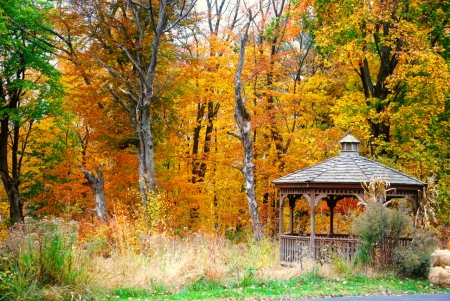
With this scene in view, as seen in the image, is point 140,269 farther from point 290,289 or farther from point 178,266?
point 290,289

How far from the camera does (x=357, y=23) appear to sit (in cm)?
1892

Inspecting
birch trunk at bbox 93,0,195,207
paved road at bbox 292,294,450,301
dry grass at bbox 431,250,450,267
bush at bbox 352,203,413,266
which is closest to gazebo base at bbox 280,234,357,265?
bush at bbox 352,203,413,266

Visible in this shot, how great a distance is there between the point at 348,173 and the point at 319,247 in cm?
219

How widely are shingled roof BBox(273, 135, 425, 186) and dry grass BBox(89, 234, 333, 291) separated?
2.47 meters

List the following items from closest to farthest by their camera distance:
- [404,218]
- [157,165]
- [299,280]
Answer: [299,280] → [404,218] → [157,165]

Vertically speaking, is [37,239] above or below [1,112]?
below

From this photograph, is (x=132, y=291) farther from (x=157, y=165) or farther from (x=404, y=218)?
(x=157, y=165)

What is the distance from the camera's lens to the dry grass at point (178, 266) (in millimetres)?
10148

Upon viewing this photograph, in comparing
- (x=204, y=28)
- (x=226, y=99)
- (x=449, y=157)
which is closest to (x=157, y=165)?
(x=226, y=99)

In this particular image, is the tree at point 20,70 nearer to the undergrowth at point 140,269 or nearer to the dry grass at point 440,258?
the undergrowth at point 140,269

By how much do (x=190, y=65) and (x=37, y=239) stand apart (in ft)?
42.7

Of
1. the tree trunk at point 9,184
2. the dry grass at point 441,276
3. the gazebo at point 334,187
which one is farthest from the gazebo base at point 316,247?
the tree trunk at point 9,184

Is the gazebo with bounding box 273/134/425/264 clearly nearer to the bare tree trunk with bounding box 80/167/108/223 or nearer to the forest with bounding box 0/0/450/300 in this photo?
the forest with bounding box 0/0/450/300

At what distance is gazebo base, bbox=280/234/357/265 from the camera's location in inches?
532
